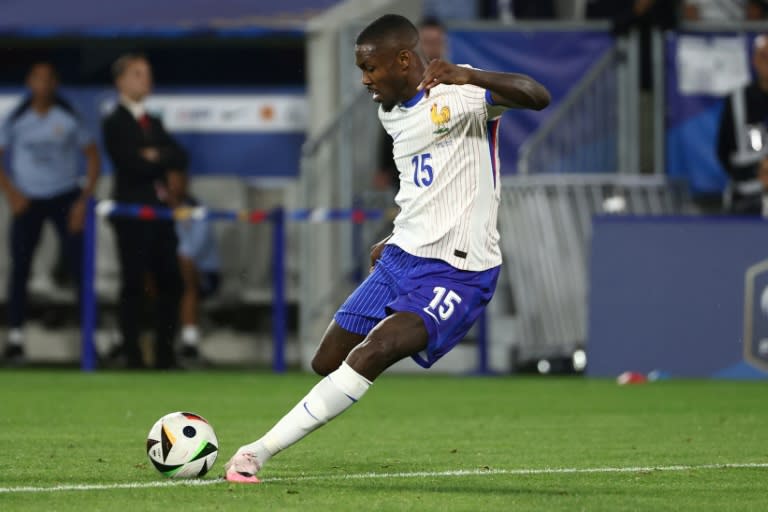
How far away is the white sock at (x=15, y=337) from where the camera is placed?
55.6 feet

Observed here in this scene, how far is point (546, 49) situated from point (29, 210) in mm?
5701

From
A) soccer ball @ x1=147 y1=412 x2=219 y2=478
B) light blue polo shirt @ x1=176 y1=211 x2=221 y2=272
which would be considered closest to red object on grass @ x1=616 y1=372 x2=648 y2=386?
light blue polo shirt @ x1=176 y1=211 x2=221 y2=272

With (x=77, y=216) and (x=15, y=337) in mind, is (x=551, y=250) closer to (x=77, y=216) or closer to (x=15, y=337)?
(x=77, y=216)

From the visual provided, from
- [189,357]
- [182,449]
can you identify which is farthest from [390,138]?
[182,449]

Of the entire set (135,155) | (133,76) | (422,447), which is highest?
(133,76)

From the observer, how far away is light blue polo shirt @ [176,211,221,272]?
17.8m

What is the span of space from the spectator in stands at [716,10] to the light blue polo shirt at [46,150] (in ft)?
21.9

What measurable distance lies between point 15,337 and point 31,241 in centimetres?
112

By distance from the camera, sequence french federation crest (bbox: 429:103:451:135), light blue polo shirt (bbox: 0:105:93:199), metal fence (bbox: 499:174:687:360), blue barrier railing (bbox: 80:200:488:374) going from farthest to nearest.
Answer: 1. light blue polo shirt (bbox: 0:105:93:199)
2. metal fence (bbox: 499:174:687:360)
3. blue barrier railing (bbox: 80:200:488:374)
4. french federation crest (bbox: 429:103:451:135)

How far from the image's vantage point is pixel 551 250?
15.8m

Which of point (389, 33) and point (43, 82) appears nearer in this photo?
point (389, 33)

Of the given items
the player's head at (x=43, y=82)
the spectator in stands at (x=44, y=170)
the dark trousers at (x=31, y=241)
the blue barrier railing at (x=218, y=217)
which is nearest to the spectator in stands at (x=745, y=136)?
the blue barrier railing at (x=218, y=217)

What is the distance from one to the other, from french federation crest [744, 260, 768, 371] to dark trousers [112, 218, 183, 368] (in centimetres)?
551

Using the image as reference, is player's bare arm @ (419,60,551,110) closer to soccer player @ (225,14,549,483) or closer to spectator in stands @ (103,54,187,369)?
soccer player @ (225,14,549,483)
